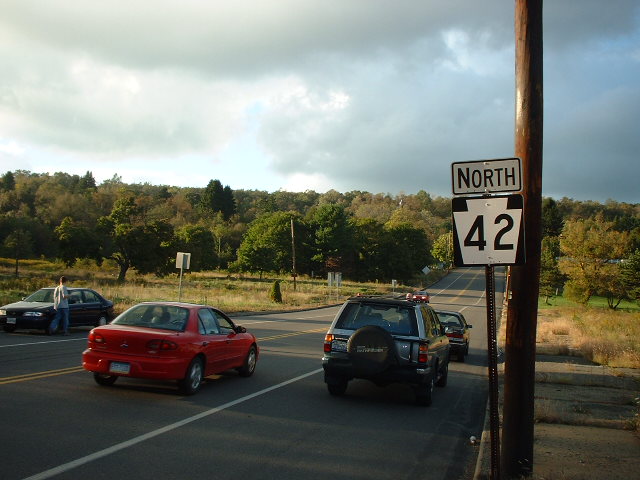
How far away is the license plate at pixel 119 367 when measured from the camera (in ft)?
30.5

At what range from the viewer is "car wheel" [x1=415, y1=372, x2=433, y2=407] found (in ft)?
34.0

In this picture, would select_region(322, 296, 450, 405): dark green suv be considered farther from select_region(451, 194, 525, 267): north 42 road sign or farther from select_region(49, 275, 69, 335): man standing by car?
select_region(49, 275, 69, 335): man standing by car

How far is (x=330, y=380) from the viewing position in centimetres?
1078

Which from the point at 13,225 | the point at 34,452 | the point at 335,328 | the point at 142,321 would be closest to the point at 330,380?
the point at 335,328

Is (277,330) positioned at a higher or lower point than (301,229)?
lower

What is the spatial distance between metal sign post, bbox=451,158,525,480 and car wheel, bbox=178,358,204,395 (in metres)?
5.49

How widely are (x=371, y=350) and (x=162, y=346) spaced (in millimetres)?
3460

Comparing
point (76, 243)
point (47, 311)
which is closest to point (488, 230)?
point (47, 311)

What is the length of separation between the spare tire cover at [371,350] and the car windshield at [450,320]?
908cm

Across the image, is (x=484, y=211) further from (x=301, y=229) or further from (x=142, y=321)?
(x=301, y=229)

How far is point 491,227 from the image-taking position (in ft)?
19.1

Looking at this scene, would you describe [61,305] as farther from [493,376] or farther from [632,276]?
[632,276]

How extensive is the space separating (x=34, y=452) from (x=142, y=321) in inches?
165

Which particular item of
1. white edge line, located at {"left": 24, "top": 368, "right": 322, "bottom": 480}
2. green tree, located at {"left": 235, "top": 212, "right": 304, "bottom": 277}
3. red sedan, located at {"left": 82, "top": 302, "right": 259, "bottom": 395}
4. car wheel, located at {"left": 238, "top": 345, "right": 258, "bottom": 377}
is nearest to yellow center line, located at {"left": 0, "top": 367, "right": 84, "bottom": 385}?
red sedan, located at {"left": 82, "top": 302, "right": 259, "bottom": 395}
